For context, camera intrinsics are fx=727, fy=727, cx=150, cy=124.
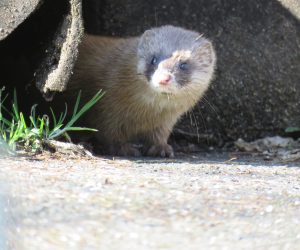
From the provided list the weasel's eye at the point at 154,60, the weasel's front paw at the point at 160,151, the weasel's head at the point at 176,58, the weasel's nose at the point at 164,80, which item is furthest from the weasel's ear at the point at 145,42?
the weasel's front paw at the point at 160,151

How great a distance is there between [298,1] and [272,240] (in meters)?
3.72

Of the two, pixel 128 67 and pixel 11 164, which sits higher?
pixel 128 67

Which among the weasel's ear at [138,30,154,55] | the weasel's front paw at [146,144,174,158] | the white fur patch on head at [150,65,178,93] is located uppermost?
the weasel's ear at [138,30,154,55]

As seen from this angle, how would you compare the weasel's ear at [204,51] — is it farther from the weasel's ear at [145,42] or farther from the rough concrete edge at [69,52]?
the rough concrete edge at [69,52]

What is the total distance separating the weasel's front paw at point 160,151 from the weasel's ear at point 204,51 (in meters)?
0.80

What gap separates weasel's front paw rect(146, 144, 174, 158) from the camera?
239 inches

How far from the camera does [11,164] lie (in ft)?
14.2

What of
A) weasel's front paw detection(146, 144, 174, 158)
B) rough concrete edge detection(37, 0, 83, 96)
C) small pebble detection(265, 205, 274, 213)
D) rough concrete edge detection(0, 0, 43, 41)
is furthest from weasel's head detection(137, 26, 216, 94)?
small pebble detection(265, 205, 274, 213)

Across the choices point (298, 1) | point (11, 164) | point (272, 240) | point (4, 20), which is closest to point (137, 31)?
point (298, 1)

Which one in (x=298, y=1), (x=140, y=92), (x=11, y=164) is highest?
(x=298, y=1)

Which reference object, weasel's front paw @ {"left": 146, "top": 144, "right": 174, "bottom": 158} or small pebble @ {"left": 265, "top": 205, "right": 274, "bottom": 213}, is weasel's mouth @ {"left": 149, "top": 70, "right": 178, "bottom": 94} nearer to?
weasel's front paw @ {"left": 146, "top": 144, "right": 174, "bottom": 158}

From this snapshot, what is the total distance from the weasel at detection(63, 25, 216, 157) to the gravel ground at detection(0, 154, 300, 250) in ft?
4.42

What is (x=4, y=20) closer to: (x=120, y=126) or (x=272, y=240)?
(x=120, y=126)

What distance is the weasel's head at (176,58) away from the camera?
5.52 m
